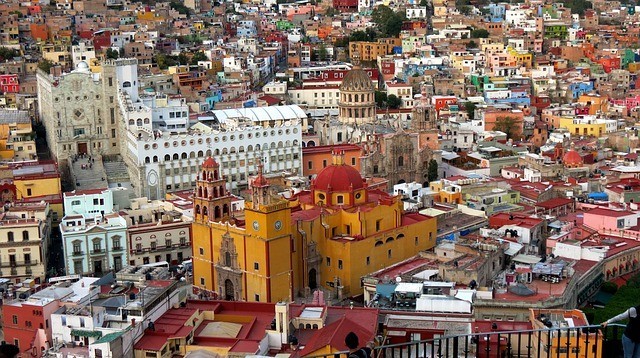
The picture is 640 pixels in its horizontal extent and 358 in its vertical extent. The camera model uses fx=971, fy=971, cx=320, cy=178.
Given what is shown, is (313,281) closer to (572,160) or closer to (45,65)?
(572,160)

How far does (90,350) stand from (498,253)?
389 inches

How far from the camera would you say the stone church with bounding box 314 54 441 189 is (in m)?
30.5

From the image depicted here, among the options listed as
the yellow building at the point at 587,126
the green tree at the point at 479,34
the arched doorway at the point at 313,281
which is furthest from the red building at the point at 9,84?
the green tree at the point at 479,34

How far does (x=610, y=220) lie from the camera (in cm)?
2439

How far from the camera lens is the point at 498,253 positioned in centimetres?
2212

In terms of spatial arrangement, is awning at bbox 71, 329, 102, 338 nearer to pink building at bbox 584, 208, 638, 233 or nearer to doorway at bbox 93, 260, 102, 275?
doorway at bbox 93, 260, 102, 275

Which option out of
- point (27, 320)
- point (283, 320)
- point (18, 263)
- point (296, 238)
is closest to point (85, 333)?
point (27, 320)

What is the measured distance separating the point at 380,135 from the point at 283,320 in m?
15.1

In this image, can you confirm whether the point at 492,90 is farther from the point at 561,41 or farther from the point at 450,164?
the point at 561,41

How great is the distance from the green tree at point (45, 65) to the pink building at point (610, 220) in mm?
27123

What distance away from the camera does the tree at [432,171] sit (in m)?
31.2

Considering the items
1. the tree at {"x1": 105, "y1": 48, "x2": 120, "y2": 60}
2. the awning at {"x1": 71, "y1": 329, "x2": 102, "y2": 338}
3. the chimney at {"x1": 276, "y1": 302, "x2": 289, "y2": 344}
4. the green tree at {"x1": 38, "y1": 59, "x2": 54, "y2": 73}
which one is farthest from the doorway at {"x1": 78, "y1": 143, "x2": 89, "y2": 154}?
the chimney at {"x1": 276, "y1": 302, "x2": 289, "y2": 344}

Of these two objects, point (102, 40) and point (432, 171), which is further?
point (102, 40)

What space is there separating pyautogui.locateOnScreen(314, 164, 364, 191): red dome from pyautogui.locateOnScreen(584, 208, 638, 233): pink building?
6273 millimetres
